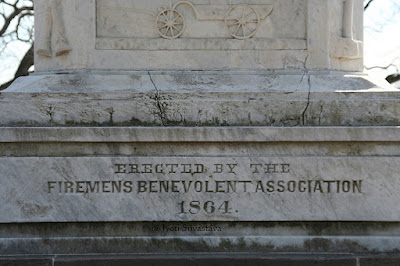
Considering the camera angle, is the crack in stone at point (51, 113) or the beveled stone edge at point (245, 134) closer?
the beveled stone edge at point (245, 134)

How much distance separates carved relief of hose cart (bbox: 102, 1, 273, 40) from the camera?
5.15 m

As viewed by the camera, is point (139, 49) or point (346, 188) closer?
point (346, 188)

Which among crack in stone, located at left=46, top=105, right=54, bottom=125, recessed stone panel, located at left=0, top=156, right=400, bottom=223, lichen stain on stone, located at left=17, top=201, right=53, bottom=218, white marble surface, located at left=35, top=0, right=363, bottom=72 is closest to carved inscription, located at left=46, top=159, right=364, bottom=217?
recessed stone panel, located at left=0, top=156, right=400, bottom=223

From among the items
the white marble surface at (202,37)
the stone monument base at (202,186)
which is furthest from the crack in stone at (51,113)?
the white marble surface at (202,37)

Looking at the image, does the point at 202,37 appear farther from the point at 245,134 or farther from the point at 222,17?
the point at 245,134

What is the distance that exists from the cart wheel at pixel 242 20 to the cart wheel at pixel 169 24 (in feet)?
1.29

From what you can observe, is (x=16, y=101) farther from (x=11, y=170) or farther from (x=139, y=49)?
(x=139, y=49)

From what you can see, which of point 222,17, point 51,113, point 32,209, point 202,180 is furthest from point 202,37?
point 32,209

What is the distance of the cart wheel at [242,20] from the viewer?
17.0ft

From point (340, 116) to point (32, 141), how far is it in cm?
237

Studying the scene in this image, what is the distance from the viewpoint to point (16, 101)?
16.0 ft

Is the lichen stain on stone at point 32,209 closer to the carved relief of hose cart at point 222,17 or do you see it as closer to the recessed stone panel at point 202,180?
the recessed stone panel at point 202,180

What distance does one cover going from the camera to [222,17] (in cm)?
518

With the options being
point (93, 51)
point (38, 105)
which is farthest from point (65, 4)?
point (38, 105)
